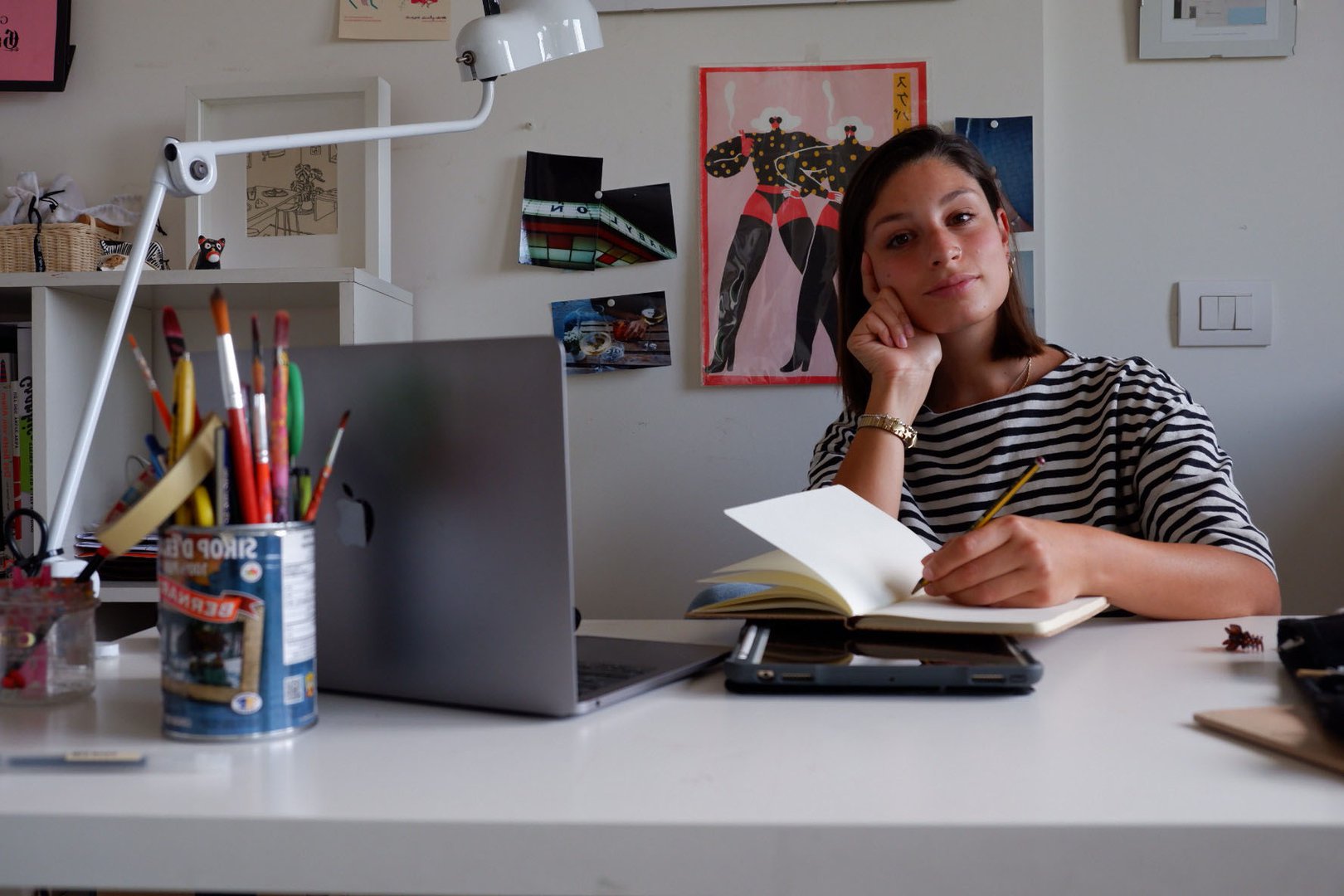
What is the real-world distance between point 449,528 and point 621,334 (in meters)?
1.32

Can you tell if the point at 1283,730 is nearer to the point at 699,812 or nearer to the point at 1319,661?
the point at 1319,661

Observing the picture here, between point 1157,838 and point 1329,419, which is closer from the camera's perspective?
point 1157,838

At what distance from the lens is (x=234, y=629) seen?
0.54 metres

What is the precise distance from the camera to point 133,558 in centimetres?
168

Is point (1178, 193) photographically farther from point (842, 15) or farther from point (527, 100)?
point (527, 100)

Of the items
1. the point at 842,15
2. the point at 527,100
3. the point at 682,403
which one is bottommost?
the point at 682,403

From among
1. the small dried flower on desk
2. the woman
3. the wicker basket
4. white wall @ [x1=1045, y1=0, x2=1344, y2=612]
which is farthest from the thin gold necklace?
the wicker basket

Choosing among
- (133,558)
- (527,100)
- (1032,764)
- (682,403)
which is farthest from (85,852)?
(527,100)

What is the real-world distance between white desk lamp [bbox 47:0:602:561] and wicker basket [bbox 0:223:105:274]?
97 centimetres

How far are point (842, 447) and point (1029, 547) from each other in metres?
0.73

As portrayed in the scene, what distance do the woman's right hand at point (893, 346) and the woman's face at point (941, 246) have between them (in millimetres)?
20

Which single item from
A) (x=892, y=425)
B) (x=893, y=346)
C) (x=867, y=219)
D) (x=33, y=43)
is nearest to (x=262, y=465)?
(x=892, y=425)

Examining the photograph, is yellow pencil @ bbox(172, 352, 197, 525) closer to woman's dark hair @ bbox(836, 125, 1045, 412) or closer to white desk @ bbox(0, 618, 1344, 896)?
white desk @ bbox(0, 618, 1344, 896)

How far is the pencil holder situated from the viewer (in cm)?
66
